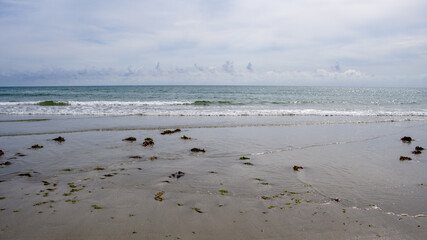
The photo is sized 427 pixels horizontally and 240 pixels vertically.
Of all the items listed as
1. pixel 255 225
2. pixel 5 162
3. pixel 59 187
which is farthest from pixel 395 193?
pixel 5 162

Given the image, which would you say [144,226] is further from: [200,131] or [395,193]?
[200,131]

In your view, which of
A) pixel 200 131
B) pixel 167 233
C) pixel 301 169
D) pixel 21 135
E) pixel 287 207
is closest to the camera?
pixel 167 233

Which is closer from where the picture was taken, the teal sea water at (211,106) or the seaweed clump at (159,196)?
the seaweed clump at (159,196)

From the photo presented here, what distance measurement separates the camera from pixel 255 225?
3.90 metres

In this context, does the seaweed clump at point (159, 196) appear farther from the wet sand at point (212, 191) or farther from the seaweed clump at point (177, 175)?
the seaweed clump at point (177, 175)

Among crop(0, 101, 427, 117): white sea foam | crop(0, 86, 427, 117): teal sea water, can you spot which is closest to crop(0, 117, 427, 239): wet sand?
crop(0, 101, 427, 117): white sea foam

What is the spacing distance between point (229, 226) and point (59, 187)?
146 inches

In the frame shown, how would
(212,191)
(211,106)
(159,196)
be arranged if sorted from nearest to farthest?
(159,196) < (212,191) < (211,106)

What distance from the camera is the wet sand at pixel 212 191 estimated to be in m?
3.81

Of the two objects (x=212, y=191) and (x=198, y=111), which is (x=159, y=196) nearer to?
(x=212, y=191)

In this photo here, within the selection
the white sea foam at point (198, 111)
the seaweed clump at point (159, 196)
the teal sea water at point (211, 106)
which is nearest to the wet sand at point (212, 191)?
the seaweed clump at point (159, 196)

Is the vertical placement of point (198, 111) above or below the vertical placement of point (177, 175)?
above

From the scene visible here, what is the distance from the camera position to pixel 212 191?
512cm

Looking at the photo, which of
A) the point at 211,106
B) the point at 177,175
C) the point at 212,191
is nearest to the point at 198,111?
the point at 211,106
